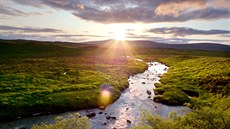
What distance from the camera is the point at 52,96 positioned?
5553 cm

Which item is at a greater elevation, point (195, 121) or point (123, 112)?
point (195, 121)

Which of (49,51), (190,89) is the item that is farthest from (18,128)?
(49,51)

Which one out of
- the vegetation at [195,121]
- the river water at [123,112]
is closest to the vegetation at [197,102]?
the vegetation at [195,121]

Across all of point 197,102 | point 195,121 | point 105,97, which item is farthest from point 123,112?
point 195,121

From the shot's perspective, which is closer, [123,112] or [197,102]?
[123,112]

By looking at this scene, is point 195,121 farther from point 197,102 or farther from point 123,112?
point 197,102

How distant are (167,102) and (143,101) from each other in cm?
586

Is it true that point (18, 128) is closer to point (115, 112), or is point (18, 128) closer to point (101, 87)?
point (115, 112)

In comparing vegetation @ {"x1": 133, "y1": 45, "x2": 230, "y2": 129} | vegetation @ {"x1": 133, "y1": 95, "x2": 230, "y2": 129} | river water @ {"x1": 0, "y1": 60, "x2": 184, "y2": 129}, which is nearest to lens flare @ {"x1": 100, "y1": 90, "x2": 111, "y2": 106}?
river water @ {"x1": 0, "y1": 60, "x2": 184, "y2": 129}

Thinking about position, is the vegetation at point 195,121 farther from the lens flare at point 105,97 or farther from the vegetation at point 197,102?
the lens flare at point 105,97

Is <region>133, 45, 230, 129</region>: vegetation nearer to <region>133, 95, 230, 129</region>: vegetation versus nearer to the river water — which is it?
<region>133, 95, 230, 129</region>: vegetation

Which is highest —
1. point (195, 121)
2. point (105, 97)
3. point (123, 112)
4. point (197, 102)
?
point (195, 121)

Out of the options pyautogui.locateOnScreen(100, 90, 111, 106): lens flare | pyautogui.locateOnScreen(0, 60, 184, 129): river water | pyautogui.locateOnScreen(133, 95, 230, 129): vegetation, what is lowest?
pyautogui.locateOnScreen(0, 60, 184, 129): river water

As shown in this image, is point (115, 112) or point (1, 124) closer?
point (1, 124)
